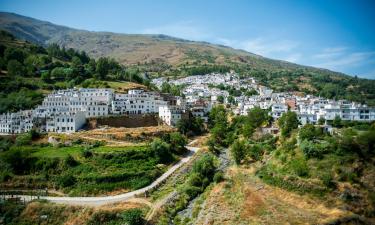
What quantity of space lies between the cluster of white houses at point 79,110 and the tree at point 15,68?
58.5 ft

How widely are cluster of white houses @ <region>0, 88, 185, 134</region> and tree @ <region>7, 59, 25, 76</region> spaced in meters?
17.8

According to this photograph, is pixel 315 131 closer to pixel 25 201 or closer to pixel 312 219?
pixel 312 219

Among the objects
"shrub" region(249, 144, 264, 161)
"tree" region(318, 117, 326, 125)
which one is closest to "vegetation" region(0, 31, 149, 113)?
"shrub" region(249, 144, 264, 161)

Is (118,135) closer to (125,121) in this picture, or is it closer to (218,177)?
(125,121)

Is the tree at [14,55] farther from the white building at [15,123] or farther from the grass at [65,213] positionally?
the grass at [65,213]

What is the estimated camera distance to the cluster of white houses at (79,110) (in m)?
50.5

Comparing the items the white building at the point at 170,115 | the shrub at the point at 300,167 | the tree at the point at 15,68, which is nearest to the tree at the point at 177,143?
the white building at the point at 170,115

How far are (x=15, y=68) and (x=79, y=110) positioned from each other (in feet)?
87.0

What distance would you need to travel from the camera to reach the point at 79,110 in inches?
2093

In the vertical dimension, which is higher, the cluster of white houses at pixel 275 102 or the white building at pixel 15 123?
the cluster of white houses at pixel 275 102

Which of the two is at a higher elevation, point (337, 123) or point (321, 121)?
point (321, 121)

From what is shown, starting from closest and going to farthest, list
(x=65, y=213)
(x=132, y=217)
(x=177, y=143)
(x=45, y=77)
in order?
(x=132, y=217) → (x=65, y=213) → (x=177, y=143) → (x=45, y=77)

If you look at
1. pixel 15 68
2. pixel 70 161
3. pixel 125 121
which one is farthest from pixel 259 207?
pixel 15 68

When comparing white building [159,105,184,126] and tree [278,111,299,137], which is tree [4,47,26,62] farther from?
tree [278,111,299,137]
